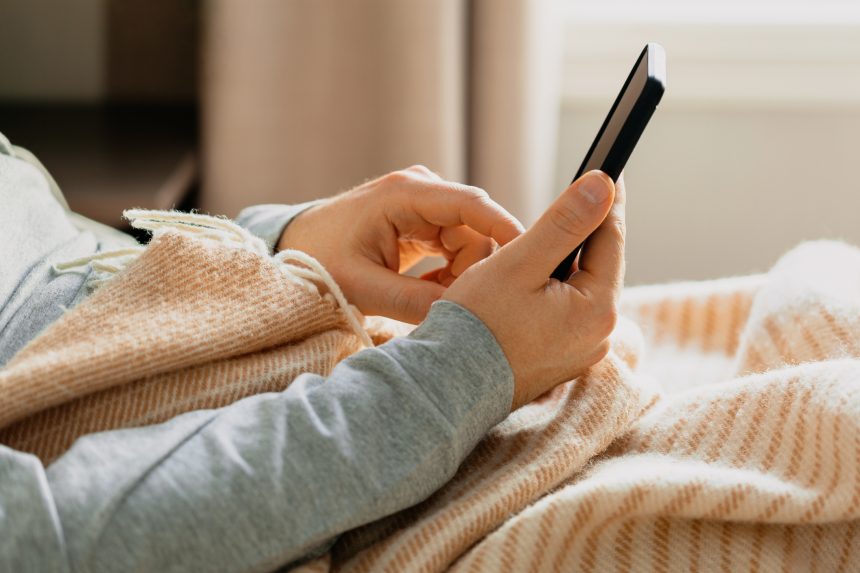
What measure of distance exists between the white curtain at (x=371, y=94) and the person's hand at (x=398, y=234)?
0.49 metres

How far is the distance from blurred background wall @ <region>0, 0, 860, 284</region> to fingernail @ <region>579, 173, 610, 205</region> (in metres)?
0.62

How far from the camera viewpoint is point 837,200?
1.42 meters

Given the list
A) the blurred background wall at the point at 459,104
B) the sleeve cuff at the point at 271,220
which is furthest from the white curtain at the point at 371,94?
the sleeve cuff at the point at 271,220

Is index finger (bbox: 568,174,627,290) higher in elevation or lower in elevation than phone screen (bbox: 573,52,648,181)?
lower

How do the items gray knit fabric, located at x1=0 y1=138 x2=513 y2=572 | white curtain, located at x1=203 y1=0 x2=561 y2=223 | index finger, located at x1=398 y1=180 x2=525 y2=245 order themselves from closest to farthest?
gray knit fabric, located at x1=0 y1=138 x2=513 y2=572, index finger, located at x1=398 y1=180 x2=525 y2=245, white curtain, located at x1=203 y1=0 x2=561 y2=223

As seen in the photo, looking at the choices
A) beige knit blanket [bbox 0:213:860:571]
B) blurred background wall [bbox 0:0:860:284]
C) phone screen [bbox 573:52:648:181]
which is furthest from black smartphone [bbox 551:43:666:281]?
blurred background wall [bbox 0:0:860:284]

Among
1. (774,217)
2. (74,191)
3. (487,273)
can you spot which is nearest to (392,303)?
(487,273)

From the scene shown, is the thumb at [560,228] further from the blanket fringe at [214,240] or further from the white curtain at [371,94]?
the white curtain at [371,94]

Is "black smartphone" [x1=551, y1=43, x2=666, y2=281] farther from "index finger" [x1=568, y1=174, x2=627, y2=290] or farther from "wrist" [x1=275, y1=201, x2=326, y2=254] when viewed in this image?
"wrist" [x1=275, y1=201, x2=326, y2=254]

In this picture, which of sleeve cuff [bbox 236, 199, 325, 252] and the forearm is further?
sleeve cuff [bbox 236, 199, 325, 252]

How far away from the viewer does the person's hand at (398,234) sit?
2.21 feet

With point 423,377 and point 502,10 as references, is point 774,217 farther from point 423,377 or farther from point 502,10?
point 423,377

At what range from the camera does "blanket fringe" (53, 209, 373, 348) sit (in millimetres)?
632

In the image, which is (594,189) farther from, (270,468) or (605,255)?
(270,468)
